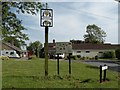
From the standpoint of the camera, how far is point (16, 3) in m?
13.9

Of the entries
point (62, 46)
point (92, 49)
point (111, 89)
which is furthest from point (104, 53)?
point (111, 89)

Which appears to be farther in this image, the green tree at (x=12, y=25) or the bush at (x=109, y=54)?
the bush at (x=109, y=54)

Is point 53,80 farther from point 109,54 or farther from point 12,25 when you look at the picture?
point 109,54

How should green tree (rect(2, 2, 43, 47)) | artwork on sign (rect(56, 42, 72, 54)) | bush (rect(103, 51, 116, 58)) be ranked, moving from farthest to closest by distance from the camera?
bush (rect(103, 51, 116, 58))
artwork on sign (rect(56, 42, 72, 54))
green tree (rect(2, 2, 43, 47))

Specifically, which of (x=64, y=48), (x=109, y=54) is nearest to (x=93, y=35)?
(x=109, y=54)

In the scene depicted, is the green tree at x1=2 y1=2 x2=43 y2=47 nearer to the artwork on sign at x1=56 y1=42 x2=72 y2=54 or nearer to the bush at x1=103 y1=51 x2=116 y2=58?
the artwork on sign at x1=56 y1=42 x2=72 y2=54

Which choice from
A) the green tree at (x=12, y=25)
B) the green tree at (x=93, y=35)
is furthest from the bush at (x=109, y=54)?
the green tree at (x=12, y=25)

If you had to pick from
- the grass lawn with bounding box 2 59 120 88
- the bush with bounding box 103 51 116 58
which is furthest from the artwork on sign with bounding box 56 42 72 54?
the bush with bounding box 103 51 116 58

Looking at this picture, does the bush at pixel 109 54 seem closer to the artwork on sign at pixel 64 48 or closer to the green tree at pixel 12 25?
the artwork on sign at pixel 64 48

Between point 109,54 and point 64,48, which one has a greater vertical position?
point 64,48

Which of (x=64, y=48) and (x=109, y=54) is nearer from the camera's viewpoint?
(x=64, y=48)

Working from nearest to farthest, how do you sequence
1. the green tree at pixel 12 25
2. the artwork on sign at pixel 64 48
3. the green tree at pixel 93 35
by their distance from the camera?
the green tree at pixel 12 25
the artwork on sign at pixel 64 48
the green tree at pixel 93 35

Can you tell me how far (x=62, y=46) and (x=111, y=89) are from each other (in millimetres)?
7698

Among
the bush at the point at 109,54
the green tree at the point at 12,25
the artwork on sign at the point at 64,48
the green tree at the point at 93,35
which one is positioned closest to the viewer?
the green tree at the point at 12,25
